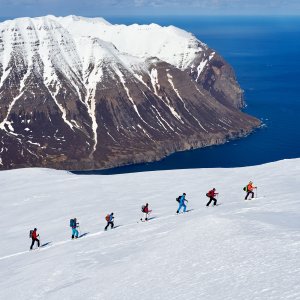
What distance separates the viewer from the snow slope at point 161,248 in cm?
2489

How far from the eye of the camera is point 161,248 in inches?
1286

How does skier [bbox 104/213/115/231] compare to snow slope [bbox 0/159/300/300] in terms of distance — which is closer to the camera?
snow slope [bbox 0/159/300/300]

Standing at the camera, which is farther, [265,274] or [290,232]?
[290,232]

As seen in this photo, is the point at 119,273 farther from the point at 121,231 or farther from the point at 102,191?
the point at 102,191

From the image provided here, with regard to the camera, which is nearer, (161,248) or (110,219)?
(161,248)

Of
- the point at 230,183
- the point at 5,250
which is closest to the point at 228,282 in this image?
the point at 5,250

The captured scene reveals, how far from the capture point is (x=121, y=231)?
42.9 meters

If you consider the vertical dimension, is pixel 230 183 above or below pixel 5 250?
above

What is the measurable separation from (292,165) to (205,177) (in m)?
11.7

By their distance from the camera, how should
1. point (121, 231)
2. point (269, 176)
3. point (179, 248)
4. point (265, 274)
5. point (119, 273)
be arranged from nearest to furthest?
point (265, 274) → point (119, 273) → point (179, 248) → point (121, 231) → point (269, 176)

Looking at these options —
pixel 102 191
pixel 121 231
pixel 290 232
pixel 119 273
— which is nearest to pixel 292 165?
pixel 102 191

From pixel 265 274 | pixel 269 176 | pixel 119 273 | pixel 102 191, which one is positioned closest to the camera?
pixel 265 274

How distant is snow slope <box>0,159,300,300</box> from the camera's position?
81.7ft

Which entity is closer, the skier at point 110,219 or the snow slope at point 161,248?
the snow slope at point 161,248
